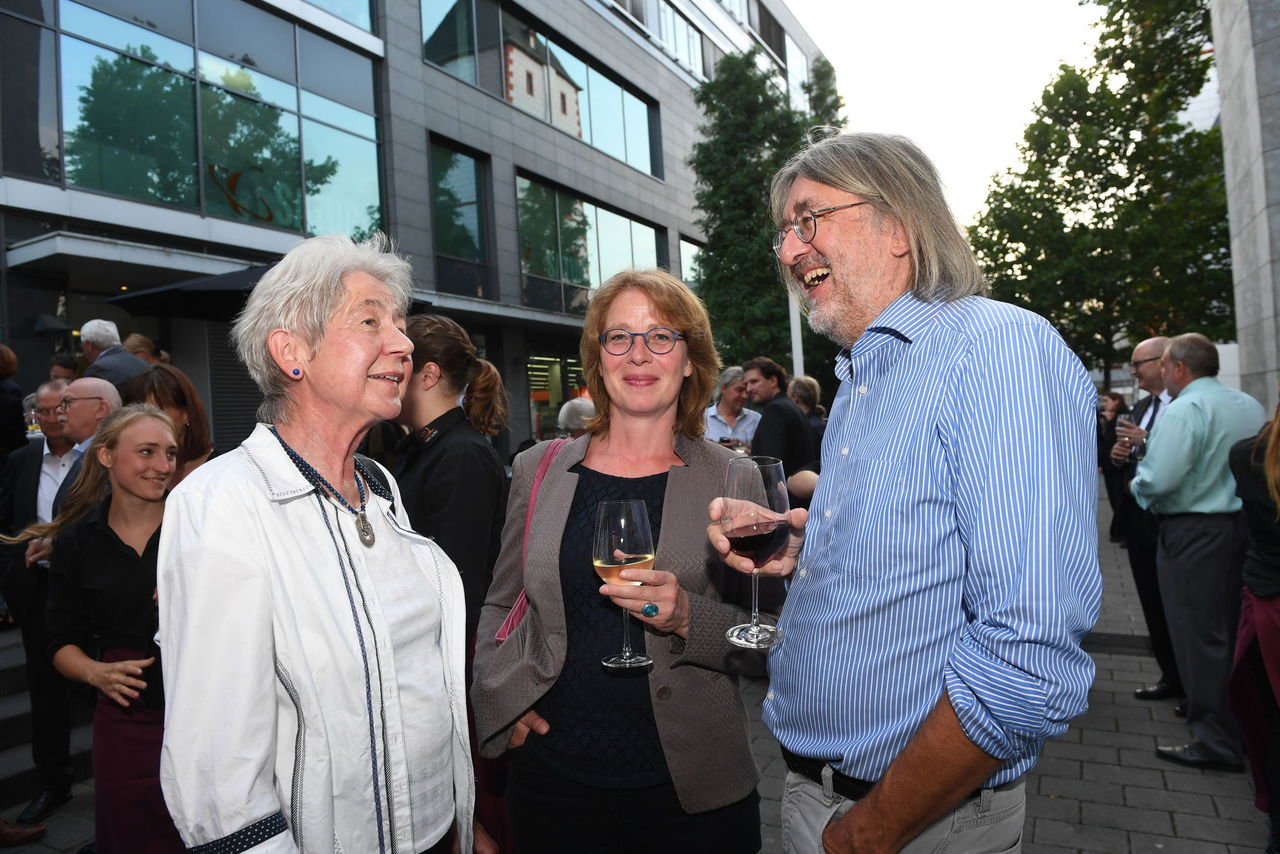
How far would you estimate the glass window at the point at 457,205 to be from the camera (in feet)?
56.4

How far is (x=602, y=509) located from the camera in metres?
2.01

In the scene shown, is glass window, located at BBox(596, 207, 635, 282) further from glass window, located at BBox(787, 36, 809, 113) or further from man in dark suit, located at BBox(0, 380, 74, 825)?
glass window, located at BBox(787, 36, 809, 113)

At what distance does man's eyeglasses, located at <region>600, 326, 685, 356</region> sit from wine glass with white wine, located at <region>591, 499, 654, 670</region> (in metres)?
0.71

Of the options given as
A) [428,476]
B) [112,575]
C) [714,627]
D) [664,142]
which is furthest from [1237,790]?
[664,142]

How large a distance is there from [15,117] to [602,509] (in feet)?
38.0

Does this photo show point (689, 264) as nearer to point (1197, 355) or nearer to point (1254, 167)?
point (1254, 167)

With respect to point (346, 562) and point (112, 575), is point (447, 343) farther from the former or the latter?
point (346, 562)

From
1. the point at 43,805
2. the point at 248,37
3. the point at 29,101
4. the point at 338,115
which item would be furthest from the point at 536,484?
the point at 338,115

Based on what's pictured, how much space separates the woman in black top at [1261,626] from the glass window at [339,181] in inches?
504

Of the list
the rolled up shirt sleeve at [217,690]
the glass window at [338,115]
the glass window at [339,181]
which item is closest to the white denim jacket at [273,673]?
the rolled up shirt sleeve at [217,690]

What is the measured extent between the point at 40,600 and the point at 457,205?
1437 centimetres

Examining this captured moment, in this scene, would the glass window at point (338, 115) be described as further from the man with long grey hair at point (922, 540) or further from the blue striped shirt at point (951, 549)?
the blue striped shirt at point (951, 549)

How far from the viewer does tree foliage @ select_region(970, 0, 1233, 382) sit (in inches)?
867

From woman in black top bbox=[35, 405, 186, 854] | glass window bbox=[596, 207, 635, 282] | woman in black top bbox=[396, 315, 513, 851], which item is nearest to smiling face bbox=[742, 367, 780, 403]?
woman in black top bbox=[396, 315, 513, 851]
